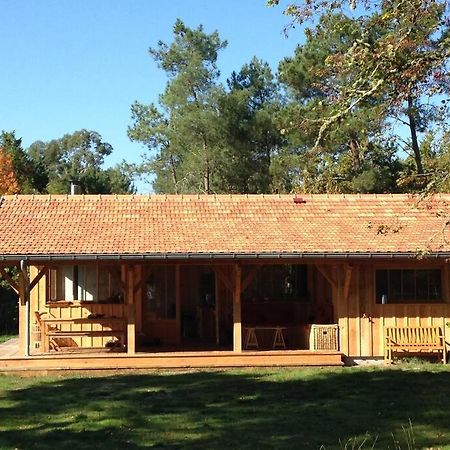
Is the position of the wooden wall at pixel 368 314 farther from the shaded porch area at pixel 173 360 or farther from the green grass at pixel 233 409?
the green grass at pixel 233 409

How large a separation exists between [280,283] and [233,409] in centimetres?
793

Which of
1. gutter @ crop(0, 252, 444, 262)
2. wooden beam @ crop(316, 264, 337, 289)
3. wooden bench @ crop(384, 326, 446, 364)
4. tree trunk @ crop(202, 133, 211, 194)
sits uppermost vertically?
tree trunk @ crop(202, 133, 211, 194)

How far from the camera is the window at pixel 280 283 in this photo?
60.7ft

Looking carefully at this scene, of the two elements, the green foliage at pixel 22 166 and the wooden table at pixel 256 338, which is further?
the green foliage at pixel 22 166

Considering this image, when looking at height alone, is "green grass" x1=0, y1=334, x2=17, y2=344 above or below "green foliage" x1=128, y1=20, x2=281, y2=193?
below

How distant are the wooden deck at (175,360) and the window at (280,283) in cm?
310

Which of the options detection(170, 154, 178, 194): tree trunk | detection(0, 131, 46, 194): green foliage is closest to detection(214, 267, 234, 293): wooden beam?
detection(0, 131, 46, 194): green foliage

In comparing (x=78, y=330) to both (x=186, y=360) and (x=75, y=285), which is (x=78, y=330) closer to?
(x=75, y=285)

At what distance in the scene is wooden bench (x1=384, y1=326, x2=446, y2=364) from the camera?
15.7 m

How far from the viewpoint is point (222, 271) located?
16.0m

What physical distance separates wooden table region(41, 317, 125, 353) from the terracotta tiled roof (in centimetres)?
176

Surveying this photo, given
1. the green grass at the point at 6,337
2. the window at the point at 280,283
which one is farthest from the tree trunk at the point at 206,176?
the window at the point at 280,283

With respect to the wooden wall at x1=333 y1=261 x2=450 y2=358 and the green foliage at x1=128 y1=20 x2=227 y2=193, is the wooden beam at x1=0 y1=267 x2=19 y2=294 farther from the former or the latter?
the green foliage at x1=128 y1=20 x2=227 y2=193

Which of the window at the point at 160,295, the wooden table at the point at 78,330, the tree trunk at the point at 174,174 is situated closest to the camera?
the wooden table at the point at 78,330
